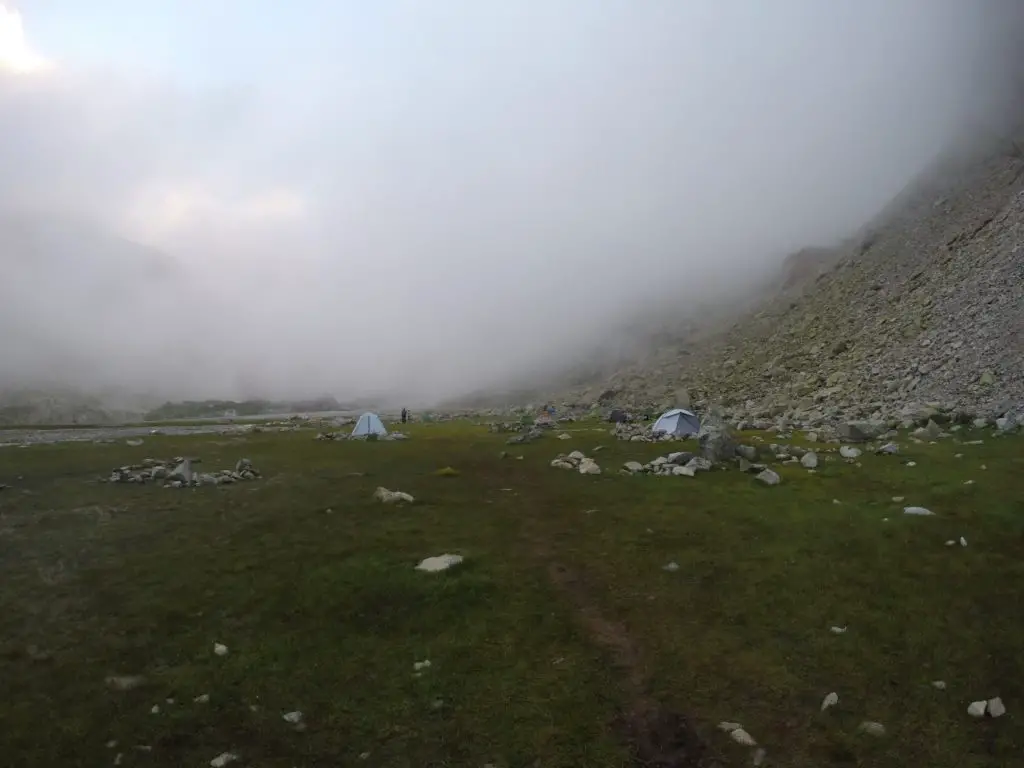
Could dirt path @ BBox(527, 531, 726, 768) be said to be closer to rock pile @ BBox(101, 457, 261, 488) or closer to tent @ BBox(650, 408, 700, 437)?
rock pile @ BBox(101, 457, 261, 488)

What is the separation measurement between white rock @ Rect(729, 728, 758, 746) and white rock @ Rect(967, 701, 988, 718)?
3608 millimetres

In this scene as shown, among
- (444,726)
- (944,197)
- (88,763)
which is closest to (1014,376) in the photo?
(444,726)

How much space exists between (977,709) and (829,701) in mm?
2181

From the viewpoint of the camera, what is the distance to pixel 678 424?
149 feet

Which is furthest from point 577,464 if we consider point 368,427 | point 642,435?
point 368,427

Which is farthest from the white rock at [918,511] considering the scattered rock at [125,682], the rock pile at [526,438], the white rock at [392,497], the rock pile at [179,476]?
the rock pile at [526,438]

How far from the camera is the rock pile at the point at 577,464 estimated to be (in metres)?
30.8

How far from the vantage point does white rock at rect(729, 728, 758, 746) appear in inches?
373

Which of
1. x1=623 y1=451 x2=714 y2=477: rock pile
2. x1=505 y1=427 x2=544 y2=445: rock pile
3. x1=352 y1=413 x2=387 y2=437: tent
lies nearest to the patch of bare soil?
x1=623 y1=451 x2=714 y2=477: rock pile

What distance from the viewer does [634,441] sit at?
42938 millimetres

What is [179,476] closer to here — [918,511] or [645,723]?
[645,723]

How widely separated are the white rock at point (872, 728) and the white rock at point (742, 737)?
1.73 meters

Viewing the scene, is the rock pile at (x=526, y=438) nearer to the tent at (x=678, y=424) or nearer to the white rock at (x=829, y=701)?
the tent at (x=678, y=424)

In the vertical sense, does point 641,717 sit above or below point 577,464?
below
